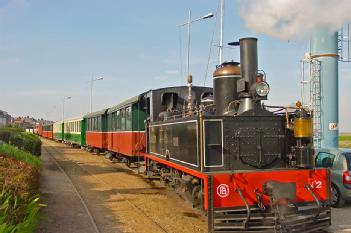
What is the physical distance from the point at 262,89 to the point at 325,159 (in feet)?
12.6

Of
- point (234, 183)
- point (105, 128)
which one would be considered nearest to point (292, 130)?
point (234, 183)

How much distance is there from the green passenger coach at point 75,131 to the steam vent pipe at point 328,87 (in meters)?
20.0

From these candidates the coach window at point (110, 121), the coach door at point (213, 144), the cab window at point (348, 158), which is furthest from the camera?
the coach window at point (110, 121)

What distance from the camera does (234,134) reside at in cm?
721

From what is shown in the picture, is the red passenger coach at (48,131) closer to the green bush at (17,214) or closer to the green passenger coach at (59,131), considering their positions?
the green passenger coach at (59,131)

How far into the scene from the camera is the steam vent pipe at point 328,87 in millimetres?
15969

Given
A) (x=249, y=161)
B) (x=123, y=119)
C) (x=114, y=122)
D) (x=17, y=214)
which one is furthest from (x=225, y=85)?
(x=114, y=122)

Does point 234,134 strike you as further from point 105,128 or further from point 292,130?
point 105,128

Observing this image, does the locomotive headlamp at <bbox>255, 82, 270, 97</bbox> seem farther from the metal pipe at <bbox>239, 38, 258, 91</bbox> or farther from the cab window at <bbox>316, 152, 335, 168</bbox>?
the cab window at <bbox>316, 152, 335, 168</bbox>

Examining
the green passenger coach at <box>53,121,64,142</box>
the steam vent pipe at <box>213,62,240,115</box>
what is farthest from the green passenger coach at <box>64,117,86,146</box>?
the steam vent pipe at <box>213,62,240,115</box>

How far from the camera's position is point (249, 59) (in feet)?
24.6

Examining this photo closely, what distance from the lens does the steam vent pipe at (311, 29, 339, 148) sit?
16.0m

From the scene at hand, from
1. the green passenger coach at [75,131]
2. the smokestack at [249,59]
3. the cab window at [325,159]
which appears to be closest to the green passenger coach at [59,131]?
the green passenger coach at [75,131]

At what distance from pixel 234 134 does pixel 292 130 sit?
1.07 metres
